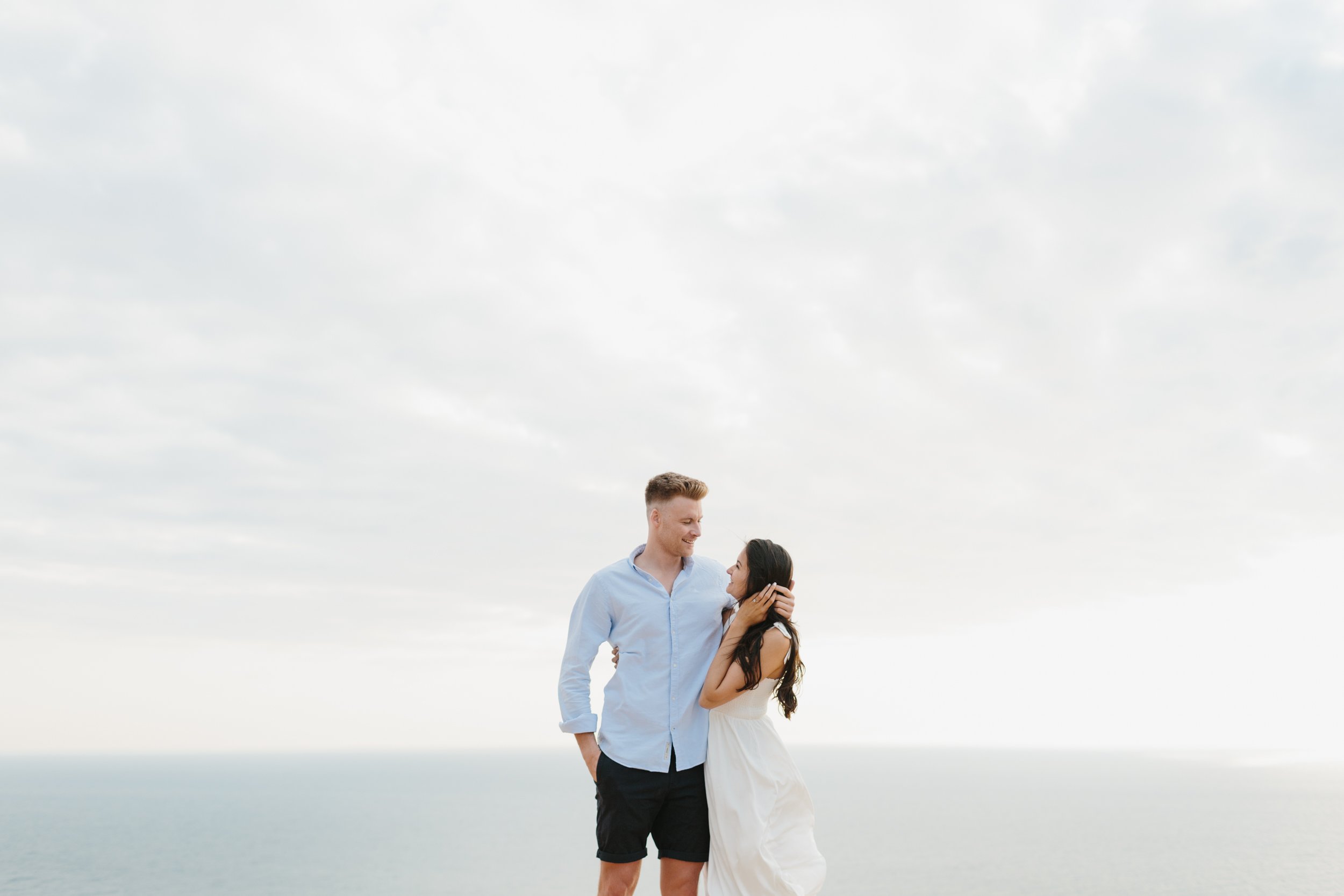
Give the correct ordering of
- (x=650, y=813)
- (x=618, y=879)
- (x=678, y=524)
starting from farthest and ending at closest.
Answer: (x=678, y=524), (x=650, y=813), (x=618, y=879)

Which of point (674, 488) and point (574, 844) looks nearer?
point (674, 488)

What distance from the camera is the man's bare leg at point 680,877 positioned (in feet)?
17.1

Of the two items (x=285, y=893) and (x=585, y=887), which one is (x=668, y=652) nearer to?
(x=585, y=887)

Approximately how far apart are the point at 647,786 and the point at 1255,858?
109 meters

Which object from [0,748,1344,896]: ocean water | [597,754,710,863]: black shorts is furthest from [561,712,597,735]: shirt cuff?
[0,748,1344,896]: ocean water

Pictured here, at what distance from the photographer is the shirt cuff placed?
203 inches

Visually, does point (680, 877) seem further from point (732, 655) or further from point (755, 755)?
point (732, 655)

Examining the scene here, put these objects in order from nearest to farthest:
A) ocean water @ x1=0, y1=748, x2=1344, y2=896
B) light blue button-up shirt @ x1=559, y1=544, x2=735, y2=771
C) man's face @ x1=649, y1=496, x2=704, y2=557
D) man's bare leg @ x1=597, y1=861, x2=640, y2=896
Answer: man's bare leg @ x1=597, y1=861, x2=640, y2=896 → light blue button-up shirt @ x1=559, y1=544, x2=735, y2=771 → man's face @ x1=649, y1=496, x2=704, y2=557 → ocean water @ x1=0, y1=748, x2=1344, y2=896

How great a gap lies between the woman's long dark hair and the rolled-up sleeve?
754 mm

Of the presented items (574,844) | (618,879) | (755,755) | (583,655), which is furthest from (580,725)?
(574,844)

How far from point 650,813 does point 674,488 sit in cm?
172

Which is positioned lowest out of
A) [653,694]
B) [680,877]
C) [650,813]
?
[680,877]

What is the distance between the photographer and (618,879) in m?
5.03

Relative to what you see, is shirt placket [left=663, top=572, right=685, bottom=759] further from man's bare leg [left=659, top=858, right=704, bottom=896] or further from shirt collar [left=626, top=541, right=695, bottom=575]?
man's bare leg [left=659, top=858, right=704, bottom=896]
